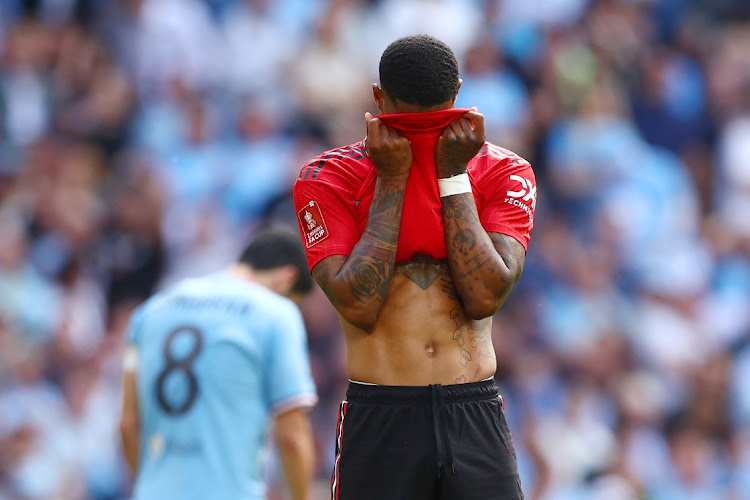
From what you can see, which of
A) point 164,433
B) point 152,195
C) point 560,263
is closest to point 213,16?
point 152,195

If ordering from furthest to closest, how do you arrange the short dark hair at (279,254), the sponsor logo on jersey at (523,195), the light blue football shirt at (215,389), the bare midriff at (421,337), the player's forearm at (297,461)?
the short dark hair at (279,254) → the player's forearm at (297,461) → the light blue football shirt at (215,389) → the sponsor logo on jersey at (523,195) → the bare midriff at (421,337)

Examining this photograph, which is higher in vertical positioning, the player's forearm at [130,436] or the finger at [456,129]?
the finger at [456,129]

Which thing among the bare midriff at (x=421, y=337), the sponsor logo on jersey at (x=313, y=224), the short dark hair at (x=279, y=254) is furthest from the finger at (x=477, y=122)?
the short dark hair at (x=279, y=254)

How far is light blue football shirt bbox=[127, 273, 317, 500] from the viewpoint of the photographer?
559cm

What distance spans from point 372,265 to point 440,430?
61 cm

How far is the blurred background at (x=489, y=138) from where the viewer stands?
32.2 ft

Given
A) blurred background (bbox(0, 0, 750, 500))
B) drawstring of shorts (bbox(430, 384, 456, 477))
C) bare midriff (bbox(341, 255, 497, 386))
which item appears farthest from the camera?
blurred background (bbox(0, 0, 750, 500))

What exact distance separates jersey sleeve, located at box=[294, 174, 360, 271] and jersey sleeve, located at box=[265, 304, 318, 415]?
169 cm

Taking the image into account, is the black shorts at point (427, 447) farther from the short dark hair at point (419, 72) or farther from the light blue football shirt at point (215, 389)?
the light blue football shirt at point (215, 389)

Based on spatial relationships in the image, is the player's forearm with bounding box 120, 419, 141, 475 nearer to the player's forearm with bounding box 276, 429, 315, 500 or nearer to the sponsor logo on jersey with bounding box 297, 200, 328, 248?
the player's forearm with bounding box 276, 429, 315, 500

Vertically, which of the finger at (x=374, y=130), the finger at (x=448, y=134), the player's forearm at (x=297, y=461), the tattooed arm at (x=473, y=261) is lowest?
the player's forearm at (x=297, y=461)

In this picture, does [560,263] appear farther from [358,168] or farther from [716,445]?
[358,168]

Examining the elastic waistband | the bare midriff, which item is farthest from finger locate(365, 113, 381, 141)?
the elastic waistband

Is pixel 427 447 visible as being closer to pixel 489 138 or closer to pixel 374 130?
pixel 374 130
